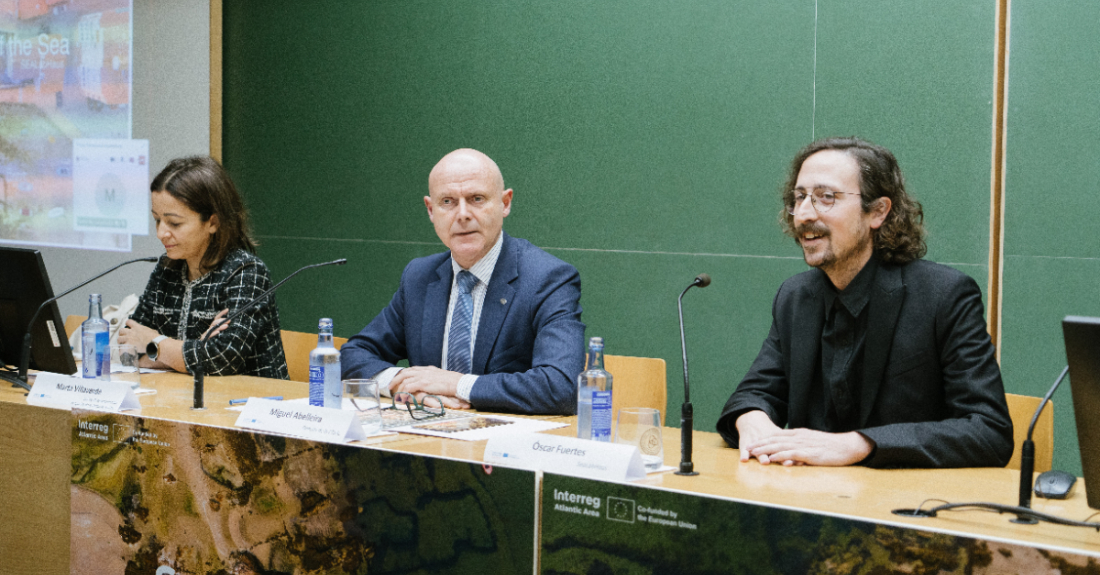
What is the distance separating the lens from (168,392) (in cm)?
261

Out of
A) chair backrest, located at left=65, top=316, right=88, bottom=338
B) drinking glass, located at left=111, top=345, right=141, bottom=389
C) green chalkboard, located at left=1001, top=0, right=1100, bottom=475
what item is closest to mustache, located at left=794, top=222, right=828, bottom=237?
green chalkboard, located at left=1001, top=0, right=1100, bottom=475

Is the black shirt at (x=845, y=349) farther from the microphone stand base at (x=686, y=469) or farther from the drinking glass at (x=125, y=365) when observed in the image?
the drinking glass at (x=125, y=365)

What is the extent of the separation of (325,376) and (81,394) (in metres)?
0.59

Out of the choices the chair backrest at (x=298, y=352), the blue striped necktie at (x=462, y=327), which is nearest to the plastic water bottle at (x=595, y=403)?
the blue striped necktie at (x=462, y=327)

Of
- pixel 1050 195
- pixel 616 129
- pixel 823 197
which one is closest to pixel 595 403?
pixel 823 197

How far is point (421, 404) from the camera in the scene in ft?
7.82

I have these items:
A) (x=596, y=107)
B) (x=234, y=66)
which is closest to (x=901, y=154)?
(x=596, y=107)

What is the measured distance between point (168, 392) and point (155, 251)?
2.60m

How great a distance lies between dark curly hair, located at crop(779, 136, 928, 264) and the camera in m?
2.23

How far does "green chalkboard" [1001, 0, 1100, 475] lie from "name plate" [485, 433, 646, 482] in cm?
213

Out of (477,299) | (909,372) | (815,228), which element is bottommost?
(909,372)

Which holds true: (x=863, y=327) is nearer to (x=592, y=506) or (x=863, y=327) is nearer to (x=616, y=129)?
(x=592, y=506)

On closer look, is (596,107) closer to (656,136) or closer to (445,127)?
(656,136)

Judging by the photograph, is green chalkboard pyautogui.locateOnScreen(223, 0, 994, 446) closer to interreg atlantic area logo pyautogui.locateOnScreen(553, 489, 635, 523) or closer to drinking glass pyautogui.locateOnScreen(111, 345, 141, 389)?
drinking glass pyautogui.locateOnScreen(111, 345, 141, 389)
